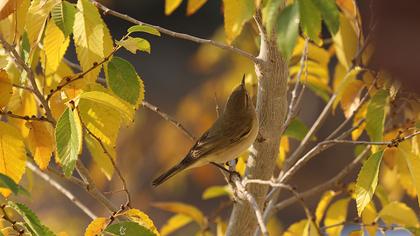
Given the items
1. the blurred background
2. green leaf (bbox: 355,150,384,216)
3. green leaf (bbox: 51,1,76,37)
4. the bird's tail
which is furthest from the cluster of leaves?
the blurred background

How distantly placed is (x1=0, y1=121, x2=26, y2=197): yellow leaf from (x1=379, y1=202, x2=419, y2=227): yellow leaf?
0.78 metres

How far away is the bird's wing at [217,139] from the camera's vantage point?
1477 millimetres

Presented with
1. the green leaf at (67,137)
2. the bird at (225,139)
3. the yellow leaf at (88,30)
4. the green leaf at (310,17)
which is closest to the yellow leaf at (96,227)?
the green leaf at (67,137)

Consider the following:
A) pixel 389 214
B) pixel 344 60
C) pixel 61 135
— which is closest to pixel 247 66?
pixel 344 60

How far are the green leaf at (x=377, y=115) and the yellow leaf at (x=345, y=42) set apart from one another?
330 millimetres

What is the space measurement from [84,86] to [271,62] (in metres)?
0.34

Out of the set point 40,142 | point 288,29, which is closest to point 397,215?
point 40,142

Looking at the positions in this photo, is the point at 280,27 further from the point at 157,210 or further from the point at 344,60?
the point at 157,210

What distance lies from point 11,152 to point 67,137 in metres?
0.13

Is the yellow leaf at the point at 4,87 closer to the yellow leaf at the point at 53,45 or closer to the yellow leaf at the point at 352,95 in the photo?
the yellow leaf at the point at 53,45

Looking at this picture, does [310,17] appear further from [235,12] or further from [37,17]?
[37,17]

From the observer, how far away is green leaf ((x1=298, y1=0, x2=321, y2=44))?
30.5 inches

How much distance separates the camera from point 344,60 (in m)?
1.59

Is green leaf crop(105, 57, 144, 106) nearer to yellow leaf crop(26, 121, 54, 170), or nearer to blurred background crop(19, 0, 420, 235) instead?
yellow leaf crop(26, 121, 54, 170)
